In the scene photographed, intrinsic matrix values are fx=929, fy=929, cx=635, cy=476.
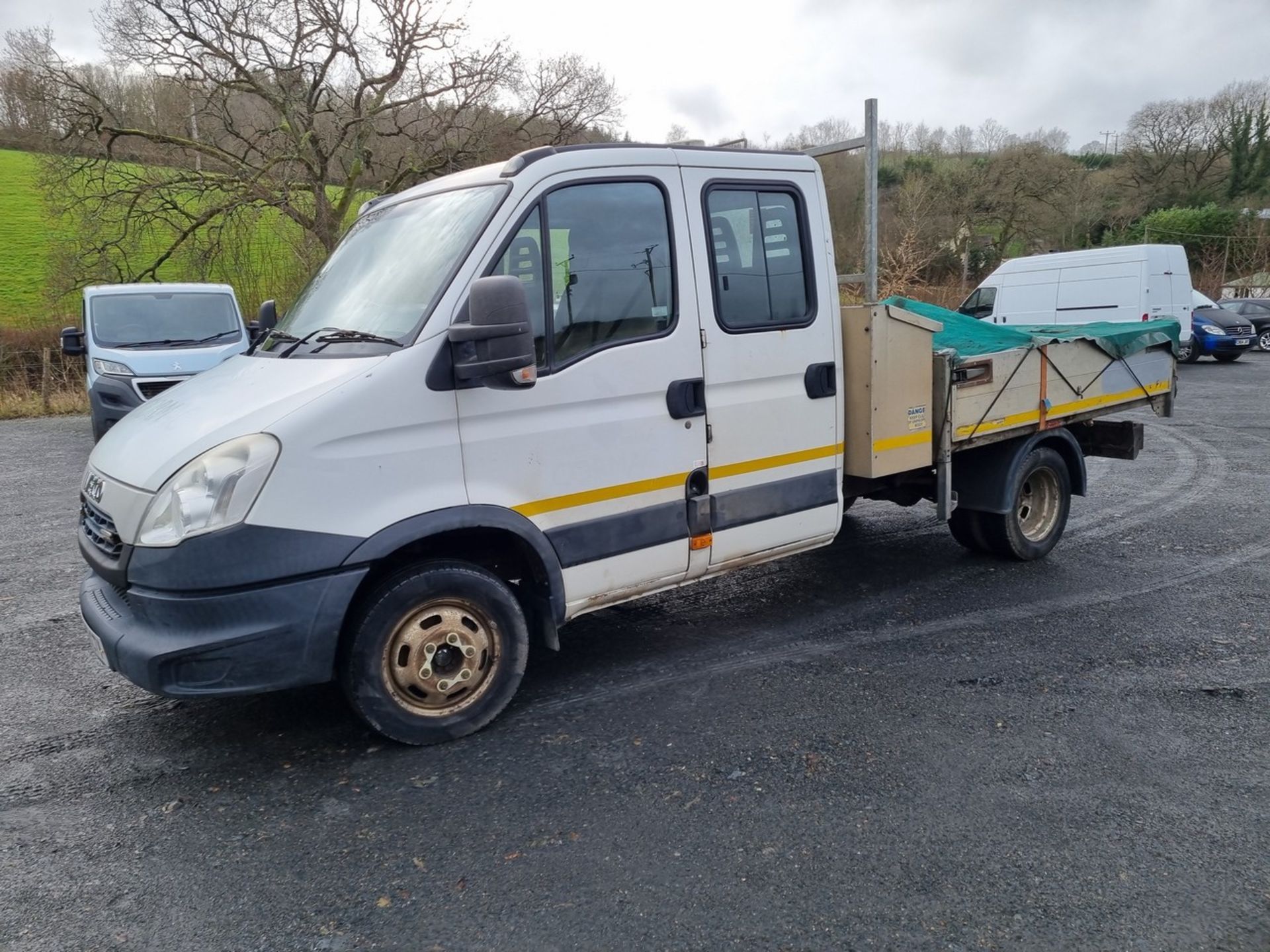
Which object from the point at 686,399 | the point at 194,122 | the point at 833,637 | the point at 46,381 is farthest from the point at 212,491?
the point at 194,122

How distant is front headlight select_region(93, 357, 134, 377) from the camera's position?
35.9ft

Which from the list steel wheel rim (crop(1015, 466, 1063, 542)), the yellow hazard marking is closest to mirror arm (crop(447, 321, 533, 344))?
the yellow hazard marking

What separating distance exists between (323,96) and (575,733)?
860 inches

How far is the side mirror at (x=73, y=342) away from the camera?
11.8m

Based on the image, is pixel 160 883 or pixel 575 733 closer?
pixel 160 883

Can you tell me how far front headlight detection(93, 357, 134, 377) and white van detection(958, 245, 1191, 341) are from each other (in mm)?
14815

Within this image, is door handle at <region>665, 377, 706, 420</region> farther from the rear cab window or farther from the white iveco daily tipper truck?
the rear cab window

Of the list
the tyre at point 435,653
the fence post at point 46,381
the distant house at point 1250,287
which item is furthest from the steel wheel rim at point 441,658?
the distant house at point 1250,287

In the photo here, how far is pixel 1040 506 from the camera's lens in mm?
A: 6637

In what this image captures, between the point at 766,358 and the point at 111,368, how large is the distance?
372 inches

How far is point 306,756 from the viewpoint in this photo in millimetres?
3869

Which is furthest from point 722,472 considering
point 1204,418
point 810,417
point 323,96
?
point 323,96

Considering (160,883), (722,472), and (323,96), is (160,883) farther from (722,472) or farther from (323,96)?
(323,96)

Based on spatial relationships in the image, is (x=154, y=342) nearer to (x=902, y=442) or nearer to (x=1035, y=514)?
(x=902, y=442)
